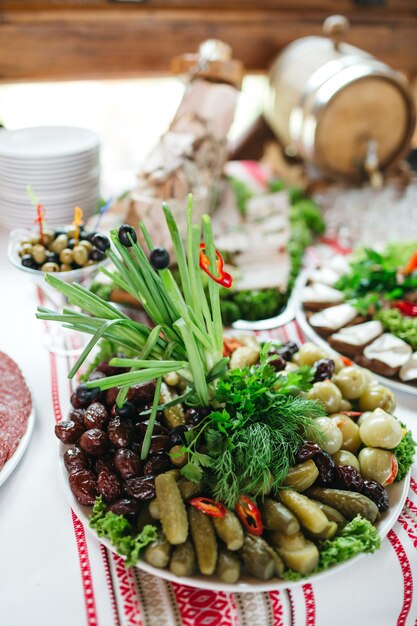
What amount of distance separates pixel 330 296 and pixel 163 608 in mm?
922

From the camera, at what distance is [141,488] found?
883 mm

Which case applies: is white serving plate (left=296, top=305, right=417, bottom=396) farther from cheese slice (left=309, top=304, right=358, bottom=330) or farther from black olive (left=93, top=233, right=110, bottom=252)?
black olive (left=93, top=233, right=110, bottom=252)

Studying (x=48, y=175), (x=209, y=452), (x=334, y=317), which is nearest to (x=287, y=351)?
(x=334, y=317)

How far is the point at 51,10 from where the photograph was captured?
2287 millimetres

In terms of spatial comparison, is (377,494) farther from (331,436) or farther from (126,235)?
(126,235)

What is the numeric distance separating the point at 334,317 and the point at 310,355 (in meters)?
0.27

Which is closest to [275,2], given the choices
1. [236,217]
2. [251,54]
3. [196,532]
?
[251,54]

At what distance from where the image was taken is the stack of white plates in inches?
67.3

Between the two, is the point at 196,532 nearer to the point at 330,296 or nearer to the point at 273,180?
the point at 330,296

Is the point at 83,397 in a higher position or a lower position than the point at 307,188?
higher

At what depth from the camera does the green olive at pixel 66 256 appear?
124 centimetres

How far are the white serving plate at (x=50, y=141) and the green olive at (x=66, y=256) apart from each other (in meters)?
0.58

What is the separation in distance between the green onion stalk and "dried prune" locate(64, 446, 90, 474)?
0.35 feet

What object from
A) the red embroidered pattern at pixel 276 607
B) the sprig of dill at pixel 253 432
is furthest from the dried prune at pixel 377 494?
the red embroidered pattern at pixel 276 607
